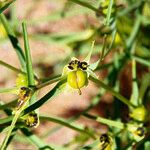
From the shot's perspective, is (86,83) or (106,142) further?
(106,142)

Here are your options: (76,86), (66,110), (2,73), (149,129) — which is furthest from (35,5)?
(76,86)

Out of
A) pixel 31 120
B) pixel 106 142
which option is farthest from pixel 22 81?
pixel 106 142

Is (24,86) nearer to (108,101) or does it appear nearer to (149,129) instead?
(149,129)

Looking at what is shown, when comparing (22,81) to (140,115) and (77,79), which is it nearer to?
(77,79)

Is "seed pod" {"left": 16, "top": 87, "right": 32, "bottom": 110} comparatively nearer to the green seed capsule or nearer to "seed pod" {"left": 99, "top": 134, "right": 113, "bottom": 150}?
the green seed capsule


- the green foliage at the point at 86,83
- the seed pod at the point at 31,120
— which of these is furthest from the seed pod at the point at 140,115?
the seed pod at the point at 31,120

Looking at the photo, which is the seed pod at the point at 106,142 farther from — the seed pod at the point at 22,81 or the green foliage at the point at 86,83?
the seed pod at the point at 22,81

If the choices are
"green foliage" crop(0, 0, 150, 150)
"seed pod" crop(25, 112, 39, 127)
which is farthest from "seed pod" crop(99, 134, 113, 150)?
"seed pod" crop(25, 112, 39, 127)

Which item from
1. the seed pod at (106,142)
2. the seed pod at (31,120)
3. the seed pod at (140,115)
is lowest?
the seed pod at (106,142)
